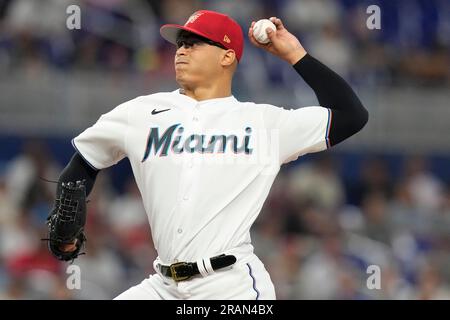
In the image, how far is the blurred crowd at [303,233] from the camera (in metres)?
9.39

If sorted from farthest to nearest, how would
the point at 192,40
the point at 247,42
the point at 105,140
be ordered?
1. the point at 247,42
2. the point at 192,40
3. the point at 105,140

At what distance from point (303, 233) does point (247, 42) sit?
242 centimetres

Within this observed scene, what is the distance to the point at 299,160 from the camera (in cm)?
1165

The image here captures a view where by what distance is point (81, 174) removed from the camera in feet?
17.3

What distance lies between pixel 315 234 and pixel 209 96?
17.5ft

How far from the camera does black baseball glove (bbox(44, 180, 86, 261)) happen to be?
5117mm

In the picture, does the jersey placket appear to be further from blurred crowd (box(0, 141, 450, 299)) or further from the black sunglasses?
blurred crowd (box(0, 141, 450, 299))

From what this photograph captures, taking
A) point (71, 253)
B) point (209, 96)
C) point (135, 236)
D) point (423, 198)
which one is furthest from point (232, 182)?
point (423, 198)

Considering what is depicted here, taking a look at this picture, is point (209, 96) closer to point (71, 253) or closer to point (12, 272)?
point (71, 253)

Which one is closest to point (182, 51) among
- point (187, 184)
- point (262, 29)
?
point (262, 29)

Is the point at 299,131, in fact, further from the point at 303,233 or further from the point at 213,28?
the point at 303,233
